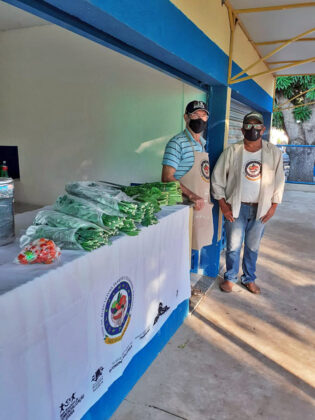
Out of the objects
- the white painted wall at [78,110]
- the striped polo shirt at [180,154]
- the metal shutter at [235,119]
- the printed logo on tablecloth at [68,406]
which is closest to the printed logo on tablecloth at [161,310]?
the printed logo on tablecloth at [68,406]

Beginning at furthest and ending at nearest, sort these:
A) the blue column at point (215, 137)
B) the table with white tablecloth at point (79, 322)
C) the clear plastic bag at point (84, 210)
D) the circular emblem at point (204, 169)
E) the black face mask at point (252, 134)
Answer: the blue column at point (215, 137)
the black face mask at point (252, 134)
the circular emblem at point (204, 169)
the clear plastic bag at point (84, 210)
the table with white tablecloth at point (79, 322)

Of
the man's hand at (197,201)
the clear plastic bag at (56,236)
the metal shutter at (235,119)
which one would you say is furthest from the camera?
the metal shutter at (235,119)

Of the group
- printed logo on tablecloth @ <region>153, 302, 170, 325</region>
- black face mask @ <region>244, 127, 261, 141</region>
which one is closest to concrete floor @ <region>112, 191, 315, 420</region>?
printed logo on tablecloth @ <region>153, 302, 170, 325</region>

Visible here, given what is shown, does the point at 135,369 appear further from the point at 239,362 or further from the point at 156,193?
the point at 156,193

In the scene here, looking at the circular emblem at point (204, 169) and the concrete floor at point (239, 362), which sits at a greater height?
the circular emblem at point (204, 169)

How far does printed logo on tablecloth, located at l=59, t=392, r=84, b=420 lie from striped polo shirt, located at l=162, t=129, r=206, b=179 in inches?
73.3

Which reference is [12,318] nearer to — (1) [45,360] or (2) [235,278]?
(1) [45,360]

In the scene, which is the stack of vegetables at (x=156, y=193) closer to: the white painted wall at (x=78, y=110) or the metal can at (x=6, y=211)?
the metal can at (x=6, y=211)

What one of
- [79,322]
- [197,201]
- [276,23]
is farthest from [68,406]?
[276,23]

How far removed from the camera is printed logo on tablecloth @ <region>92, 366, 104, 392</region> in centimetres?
160

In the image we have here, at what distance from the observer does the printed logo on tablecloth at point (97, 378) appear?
1.60 metres

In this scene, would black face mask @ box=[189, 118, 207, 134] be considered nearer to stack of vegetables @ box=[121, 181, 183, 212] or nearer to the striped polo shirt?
the striped polo shirt

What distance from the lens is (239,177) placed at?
3.38 meters

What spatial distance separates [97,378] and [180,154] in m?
1.87
